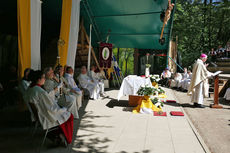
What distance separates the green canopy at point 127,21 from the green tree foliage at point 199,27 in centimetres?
880

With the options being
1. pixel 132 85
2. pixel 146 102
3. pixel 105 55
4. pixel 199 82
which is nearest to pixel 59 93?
pixel 132 85

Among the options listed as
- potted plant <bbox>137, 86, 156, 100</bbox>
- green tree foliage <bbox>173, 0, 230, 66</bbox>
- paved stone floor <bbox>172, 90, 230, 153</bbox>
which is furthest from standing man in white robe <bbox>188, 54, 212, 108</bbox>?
green tree foliage <bbox>173, 0, 230, 66</bbox>

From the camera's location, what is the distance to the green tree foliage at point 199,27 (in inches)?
675

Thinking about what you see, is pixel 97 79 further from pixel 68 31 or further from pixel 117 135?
pixel 117 135

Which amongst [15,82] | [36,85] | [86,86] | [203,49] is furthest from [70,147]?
[203,49]

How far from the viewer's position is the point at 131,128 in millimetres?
3990

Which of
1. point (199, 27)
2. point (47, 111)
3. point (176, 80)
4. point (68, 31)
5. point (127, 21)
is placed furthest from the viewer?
point (199, 27)

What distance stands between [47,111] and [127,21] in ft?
22.0

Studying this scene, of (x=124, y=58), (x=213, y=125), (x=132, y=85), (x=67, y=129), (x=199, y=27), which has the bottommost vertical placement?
(x=213, y=125)

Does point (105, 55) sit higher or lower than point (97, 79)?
higher

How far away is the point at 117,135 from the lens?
360cm

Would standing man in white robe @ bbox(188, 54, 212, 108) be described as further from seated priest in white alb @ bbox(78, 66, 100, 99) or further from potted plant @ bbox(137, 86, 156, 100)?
seated priest in white alb @ bbox(78, 66, 100, 99)

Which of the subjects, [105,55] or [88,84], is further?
[105,55]

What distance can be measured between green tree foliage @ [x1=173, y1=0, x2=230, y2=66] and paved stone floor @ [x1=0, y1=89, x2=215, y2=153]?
558 inches
